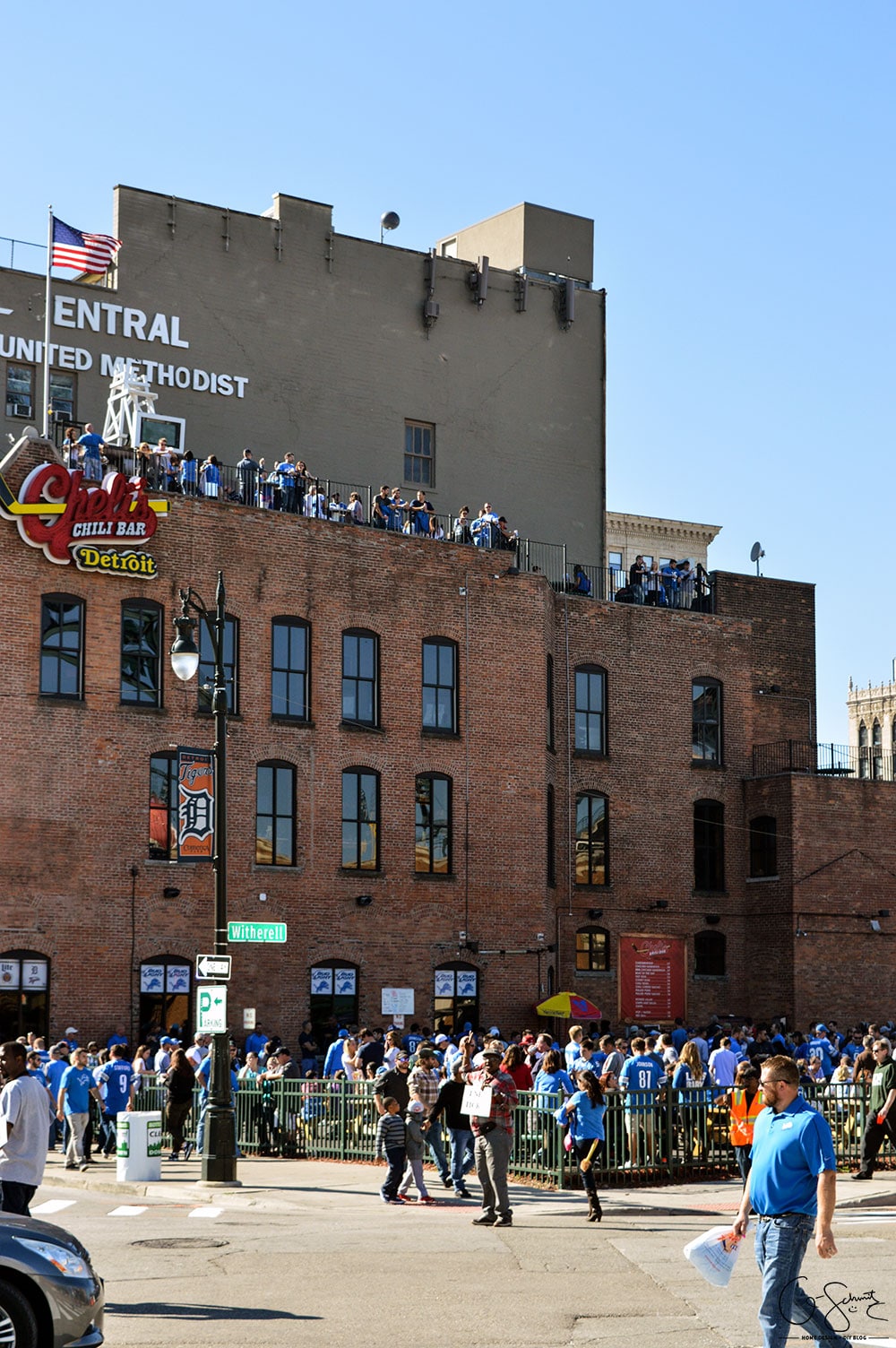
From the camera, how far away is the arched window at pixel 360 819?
1492 inches

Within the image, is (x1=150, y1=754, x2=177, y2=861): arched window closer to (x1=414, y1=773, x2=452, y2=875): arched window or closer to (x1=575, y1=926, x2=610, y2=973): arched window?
(x1=414, y1=773, x2=452, y2=875): arched window

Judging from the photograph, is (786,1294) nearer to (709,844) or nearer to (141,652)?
(141,652)

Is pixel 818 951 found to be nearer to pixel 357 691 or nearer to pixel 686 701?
pixel 686 701

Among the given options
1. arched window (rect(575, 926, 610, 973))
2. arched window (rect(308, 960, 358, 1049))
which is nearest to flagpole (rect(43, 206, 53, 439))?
arched window (rect(308, 960, 358, 1049))

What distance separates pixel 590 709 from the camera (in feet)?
142

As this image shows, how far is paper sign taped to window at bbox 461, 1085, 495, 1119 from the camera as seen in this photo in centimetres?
1823

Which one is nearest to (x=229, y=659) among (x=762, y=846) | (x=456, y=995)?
(x=456, y=995)

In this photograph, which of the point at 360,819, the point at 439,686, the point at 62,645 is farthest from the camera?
the point at 439,686

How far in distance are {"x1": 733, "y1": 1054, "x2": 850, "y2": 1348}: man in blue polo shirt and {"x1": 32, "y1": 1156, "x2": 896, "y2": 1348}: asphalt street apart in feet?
7.12

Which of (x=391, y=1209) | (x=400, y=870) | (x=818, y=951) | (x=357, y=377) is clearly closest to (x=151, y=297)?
(x=357, y=377)

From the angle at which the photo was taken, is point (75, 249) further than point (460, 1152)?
Yes

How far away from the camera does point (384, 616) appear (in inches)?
1529

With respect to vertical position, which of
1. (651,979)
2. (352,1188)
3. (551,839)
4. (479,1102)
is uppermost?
(551,839)

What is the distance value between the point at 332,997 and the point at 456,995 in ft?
10.2
